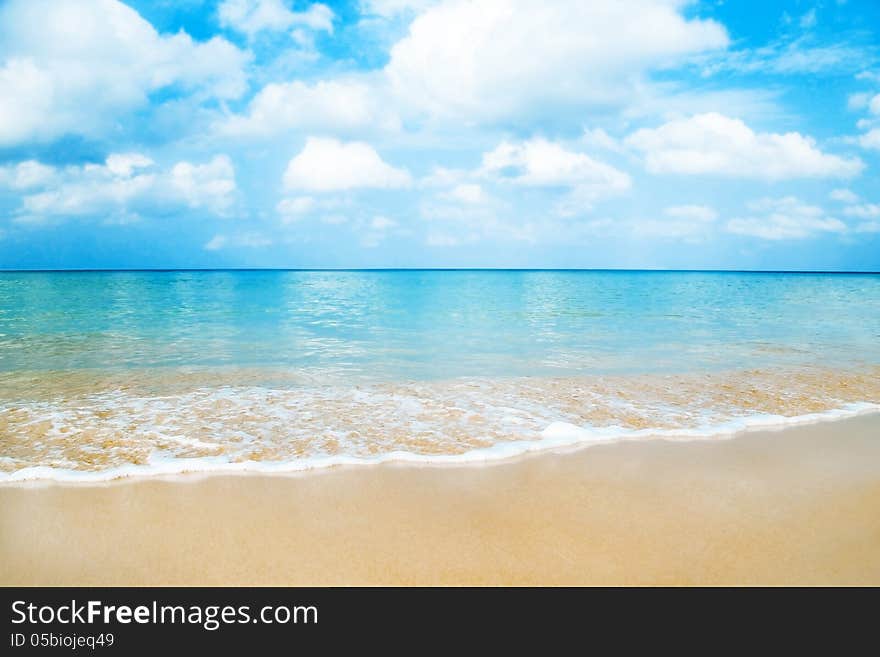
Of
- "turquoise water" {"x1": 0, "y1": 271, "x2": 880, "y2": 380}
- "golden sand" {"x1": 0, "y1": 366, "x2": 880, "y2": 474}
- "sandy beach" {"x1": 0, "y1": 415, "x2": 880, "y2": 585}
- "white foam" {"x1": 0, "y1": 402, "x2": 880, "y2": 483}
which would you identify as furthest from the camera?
"turquoise water" {"x1": 0, "y1": 271, "x2": 880, "y2": 380}

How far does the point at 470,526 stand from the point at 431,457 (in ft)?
5.02

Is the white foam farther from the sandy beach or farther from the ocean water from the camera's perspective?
the sandy beach

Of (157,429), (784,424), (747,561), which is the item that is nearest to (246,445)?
(157,429)

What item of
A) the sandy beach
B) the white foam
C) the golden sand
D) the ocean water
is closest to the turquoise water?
the ocean water

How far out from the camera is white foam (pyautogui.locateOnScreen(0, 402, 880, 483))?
4777 mm

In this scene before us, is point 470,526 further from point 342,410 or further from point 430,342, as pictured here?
point 430,342

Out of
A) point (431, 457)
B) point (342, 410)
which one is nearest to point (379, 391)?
point (342, 410)

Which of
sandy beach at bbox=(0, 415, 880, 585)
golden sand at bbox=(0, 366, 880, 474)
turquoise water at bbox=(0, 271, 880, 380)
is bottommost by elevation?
sandy beach at bbox=(0, 415, 880, 585)

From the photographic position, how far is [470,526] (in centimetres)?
379

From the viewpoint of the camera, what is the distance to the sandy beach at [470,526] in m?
3.23

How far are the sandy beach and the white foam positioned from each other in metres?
0.20

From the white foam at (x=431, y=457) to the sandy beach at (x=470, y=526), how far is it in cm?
20

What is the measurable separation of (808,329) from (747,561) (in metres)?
17.5

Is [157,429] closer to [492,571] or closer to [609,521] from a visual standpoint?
[492,571]
